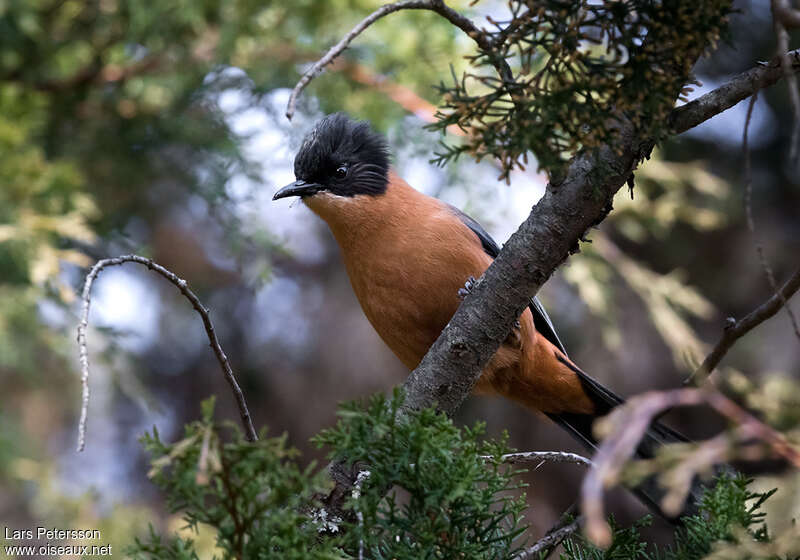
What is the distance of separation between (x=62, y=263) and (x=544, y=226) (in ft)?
12.6

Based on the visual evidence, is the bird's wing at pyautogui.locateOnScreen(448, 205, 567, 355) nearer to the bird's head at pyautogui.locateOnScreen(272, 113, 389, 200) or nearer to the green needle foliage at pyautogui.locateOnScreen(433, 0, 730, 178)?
the bird's head at pyautogui.locateOnScreen(272, 113, 389, 200)

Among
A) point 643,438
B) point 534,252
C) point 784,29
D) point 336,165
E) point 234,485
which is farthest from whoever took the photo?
point 336,165

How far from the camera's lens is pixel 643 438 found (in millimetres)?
3695

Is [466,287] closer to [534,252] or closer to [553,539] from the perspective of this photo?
[534,252]

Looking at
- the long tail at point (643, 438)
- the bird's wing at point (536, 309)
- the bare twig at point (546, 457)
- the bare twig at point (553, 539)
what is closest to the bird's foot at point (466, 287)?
the bird's wing at point (536, 309)

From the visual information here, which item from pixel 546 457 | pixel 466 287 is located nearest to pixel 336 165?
pixel 466 287

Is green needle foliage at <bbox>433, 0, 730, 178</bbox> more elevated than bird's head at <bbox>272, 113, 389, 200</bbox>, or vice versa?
bird's head at <bbox>272, 113, 389, 200</bbox>

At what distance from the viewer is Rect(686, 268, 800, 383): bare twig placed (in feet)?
7.38

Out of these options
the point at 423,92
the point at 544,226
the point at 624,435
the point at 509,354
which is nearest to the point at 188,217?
the point at 423,92

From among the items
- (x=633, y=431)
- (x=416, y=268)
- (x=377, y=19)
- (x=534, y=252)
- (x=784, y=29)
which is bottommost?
(x=633, y=431)

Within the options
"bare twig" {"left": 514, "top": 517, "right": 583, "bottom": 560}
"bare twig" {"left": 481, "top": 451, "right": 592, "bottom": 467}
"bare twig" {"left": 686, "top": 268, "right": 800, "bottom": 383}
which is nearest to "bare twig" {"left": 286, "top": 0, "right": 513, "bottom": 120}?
"bare twig" {"left": 686, "top": 268, "right": 800, "bottom": 383}

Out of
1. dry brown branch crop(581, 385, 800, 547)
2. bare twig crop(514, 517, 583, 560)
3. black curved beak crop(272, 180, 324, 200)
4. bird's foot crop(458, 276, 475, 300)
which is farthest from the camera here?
black curved beak crop(272, 180, 324, 200)

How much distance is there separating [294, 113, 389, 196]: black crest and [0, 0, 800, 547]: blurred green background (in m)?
0.46

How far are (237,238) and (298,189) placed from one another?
966 millimetres
